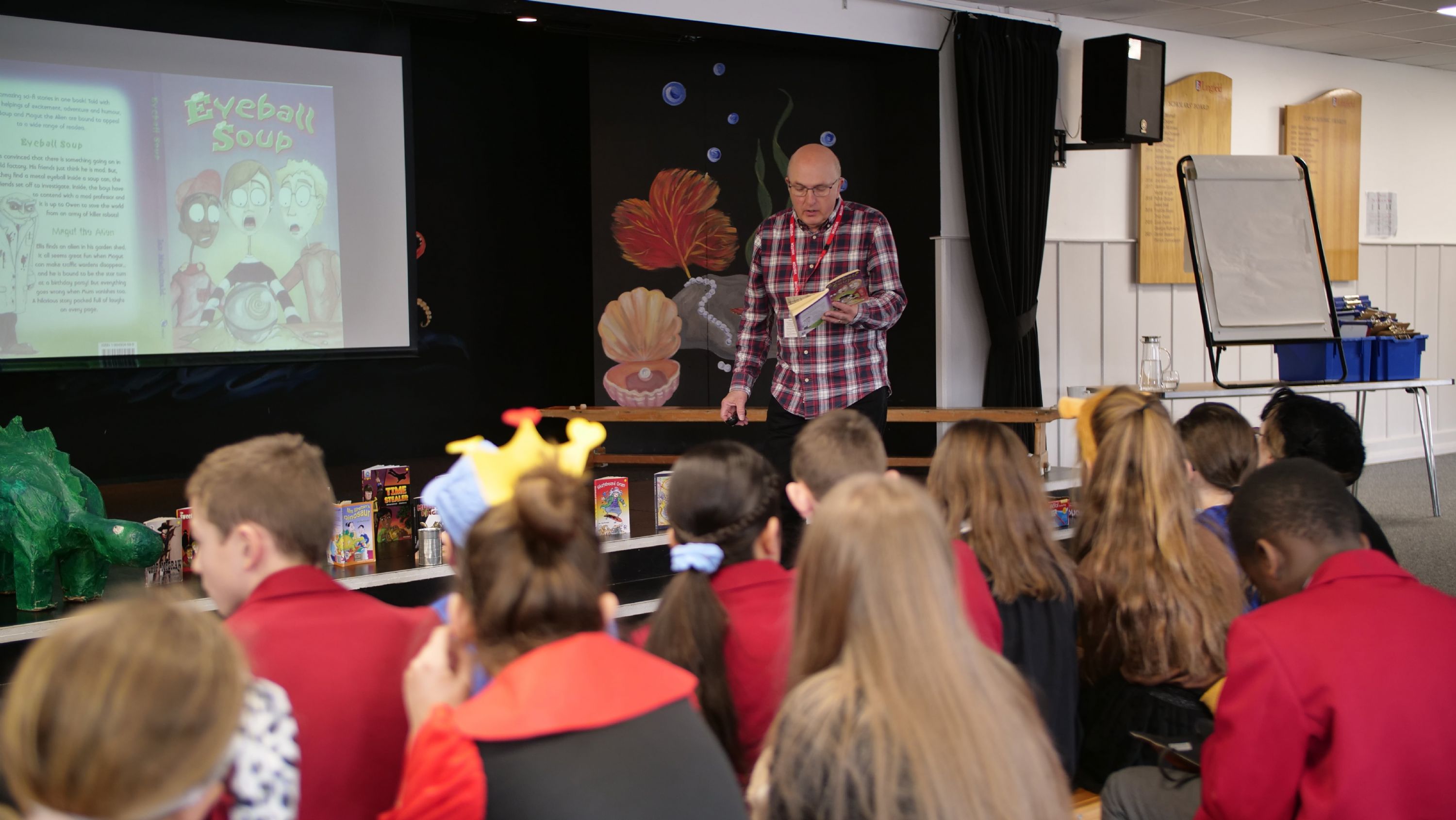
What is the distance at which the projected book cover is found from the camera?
4820 millimetres

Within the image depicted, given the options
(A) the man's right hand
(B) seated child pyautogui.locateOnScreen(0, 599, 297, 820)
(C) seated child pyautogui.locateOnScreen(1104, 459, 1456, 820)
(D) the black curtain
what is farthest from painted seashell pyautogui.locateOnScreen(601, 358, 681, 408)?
(B) seated child pyautogui.locateOnScreen(0, 599, 297, 820)

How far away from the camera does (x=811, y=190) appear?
3.57 meters

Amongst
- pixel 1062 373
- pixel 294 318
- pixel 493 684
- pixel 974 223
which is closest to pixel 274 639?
pixel 493 684

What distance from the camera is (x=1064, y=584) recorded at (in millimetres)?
2004

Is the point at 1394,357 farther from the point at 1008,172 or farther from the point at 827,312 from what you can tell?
the point at 827,312

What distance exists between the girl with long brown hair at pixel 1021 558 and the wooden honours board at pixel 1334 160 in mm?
6730

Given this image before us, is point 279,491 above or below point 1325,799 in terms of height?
above

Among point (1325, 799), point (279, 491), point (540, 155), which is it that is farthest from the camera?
point (540, 155)

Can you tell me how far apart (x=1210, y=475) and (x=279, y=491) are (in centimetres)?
206

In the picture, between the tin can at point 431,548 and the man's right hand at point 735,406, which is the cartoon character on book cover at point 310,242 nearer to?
the tin can at point 431,548

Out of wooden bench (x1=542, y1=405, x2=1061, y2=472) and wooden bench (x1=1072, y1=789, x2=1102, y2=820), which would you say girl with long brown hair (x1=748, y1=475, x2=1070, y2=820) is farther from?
wooden bench (x1=542, y1=405, x2=1061, y2=472)

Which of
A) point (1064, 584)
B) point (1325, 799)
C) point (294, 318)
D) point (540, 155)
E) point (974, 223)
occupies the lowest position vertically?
point (1325, 799)

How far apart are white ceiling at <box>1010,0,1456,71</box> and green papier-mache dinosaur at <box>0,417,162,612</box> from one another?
17.5ft

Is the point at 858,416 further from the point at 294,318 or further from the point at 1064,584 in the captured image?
the point at 294,318
